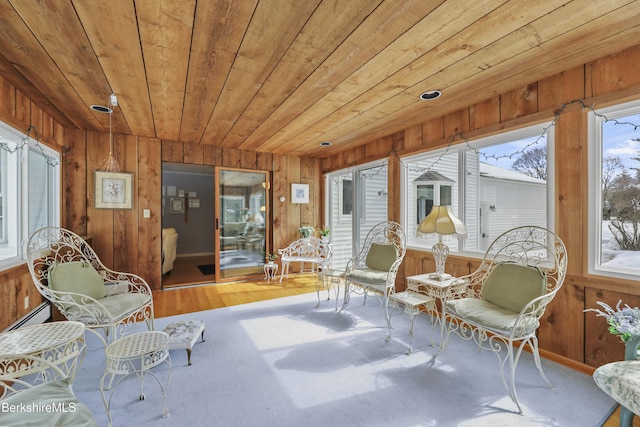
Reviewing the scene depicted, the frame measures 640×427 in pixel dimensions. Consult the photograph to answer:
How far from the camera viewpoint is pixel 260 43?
193 cm

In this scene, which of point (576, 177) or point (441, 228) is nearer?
point (576, 177)

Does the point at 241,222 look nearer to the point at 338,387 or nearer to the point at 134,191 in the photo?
the point at 134,191

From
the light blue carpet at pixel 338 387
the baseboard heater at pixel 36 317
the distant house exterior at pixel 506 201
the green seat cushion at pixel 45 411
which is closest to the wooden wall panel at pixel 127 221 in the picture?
the baseboard heater at pixel 36 317

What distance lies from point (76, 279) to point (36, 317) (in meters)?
1.21

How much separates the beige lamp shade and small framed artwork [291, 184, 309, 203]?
3.14 m

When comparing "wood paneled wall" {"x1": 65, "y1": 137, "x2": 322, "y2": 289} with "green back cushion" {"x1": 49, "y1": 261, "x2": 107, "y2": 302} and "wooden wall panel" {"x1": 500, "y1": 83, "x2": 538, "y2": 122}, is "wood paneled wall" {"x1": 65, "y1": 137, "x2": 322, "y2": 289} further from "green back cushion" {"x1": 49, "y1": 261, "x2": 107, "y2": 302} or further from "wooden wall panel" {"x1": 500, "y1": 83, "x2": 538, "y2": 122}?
"wooden wall panel" {"x1": 500, "y1": 83, "x2": 538, "y2": 122}

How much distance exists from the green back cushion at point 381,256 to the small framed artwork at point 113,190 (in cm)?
369

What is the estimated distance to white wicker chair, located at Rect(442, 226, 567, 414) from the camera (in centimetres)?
191

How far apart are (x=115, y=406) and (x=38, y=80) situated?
9.14 feet

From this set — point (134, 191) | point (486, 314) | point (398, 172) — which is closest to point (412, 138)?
point (398, 172)

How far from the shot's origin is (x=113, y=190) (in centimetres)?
418

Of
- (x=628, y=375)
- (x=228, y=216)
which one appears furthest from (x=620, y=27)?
(x=228, y=216)

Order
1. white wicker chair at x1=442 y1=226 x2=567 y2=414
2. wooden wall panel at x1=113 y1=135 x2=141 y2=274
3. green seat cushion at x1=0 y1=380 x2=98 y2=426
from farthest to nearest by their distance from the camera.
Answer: wooden wall panel at x1=113 y1=135 x2=141 y2=274
white wicker chair at x1=442 y1=226 x2=567 y2=414
green seat cushion at x1=0 y1=380 x2=98 y2=426

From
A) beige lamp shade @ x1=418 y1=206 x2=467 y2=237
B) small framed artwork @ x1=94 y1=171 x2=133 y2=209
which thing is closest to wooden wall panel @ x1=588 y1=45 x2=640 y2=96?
beige lamp shade @ x1=418 y1=206 x2=467 y2=237
